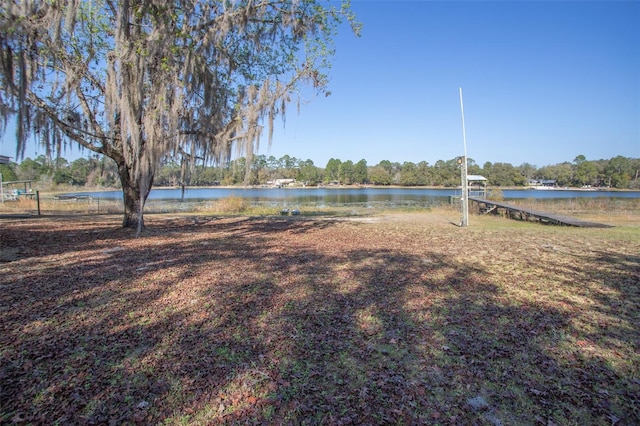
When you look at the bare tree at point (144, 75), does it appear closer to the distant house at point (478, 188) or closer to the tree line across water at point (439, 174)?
the distant house at point (478, 188)

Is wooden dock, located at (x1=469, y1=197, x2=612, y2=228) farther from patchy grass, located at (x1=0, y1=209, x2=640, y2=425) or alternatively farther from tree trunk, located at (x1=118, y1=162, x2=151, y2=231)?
tree trunk, located at (x1=118, y1=162, x2=151, y2=231)

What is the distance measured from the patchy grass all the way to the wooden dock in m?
8.44

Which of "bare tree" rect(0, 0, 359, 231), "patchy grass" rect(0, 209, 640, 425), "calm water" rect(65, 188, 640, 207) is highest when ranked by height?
"bare tree" rect(0, 0, 359, 231)

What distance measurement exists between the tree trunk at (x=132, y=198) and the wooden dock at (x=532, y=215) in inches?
591

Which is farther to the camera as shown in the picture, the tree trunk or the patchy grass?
the tree trunk

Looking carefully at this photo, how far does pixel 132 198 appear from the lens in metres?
9.07

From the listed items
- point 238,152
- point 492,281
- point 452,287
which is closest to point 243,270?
point 452,287

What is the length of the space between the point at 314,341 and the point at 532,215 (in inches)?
695

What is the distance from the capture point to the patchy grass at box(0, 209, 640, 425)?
6.84 ft

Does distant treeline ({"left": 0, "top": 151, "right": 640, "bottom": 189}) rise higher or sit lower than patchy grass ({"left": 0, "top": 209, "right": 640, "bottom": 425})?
higher

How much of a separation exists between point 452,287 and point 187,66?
7.35 m

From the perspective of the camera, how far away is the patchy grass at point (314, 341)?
2.08 m

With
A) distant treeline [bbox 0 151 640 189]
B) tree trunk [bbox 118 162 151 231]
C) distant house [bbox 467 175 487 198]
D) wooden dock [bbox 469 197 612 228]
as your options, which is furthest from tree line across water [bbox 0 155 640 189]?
tree trunk [bbox 118 162 151 231]

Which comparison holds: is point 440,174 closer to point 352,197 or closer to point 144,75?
point 352,197
